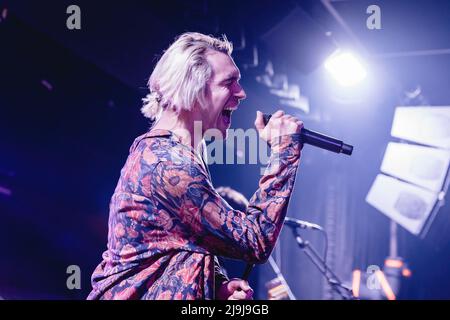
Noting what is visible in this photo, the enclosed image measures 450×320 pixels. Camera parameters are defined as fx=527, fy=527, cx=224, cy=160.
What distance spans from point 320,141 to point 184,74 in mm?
392

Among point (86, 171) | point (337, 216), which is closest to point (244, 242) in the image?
point (86, 171)

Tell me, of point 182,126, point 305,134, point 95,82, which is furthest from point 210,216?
point 95,82

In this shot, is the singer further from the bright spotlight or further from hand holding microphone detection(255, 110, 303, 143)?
the bright spotlight

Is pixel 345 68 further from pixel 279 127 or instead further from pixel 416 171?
pixel 279 127

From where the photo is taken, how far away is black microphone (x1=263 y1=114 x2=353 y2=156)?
4.22 ft

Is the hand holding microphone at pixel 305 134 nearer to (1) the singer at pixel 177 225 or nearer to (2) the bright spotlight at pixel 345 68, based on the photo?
(1) the singer at pixel 177 225

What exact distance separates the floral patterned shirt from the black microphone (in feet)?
0.77

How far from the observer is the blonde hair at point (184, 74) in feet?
3.96

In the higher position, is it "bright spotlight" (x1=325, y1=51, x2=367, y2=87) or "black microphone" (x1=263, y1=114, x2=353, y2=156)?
"bright spotlight" (x1=325, y1=51, x2=367, y2=87)

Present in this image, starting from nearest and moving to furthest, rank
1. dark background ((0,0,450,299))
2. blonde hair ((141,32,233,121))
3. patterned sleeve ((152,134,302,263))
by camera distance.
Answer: patterned sleeve ((152,134,302,263)) < blonde hair ((141,32,233,121)) < dark background ((0,0,450,299))

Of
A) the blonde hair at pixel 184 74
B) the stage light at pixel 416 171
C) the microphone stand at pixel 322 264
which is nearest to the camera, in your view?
the blonde hair at pixel 184 74

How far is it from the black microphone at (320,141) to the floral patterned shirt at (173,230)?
23cm

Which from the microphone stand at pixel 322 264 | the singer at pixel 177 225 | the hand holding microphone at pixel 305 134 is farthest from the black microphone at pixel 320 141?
the microphone stand at pixel 322 264

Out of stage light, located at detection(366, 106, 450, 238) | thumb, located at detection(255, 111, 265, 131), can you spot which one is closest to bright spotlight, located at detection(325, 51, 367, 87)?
stage light, located at detection(366, 106, 450, 238)
